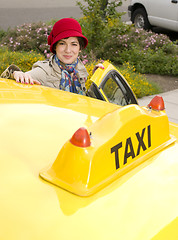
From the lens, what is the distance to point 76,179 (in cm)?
130

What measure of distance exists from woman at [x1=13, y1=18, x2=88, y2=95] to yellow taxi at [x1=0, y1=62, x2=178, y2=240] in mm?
1451

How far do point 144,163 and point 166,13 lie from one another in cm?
1118

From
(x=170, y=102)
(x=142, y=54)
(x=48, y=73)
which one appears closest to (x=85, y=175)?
(x=48, y=73)

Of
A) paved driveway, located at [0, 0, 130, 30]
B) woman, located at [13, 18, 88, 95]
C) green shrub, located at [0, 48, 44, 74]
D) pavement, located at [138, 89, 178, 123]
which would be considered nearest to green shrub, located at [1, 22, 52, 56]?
green shrub, located at [0, 48, 44, 74]

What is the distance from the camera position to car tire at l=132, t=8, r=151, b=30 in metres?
Answer: 12.7

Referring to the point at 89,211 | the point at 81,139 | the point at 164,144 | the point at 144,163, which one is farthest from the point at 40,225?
the point at 164,144

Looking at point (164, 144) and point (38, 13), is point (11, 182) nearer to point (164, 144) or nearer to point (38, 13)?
point (164, 144)

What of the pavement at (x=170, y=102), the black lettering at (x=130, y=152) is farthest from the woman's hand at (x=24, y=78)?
the pavement at (x=170, y=102)

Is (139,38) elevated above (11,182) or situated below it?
below

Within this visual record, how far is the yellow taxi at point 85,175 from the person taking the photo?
1141mm

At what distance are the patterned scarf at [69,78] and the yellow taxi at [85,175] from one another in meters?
1.47

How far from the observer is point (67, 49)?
3367 millimetres

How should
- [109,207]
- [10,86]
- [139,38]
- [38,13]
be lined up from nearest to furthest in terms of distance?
1. [109,207]
2. [10,86]
3. [139,38]
4. [38,13]

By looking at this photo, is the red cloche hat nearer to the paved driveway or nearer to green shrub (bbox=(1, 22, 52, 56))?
green shrub (bbox=(1, 22, 52, 56))
